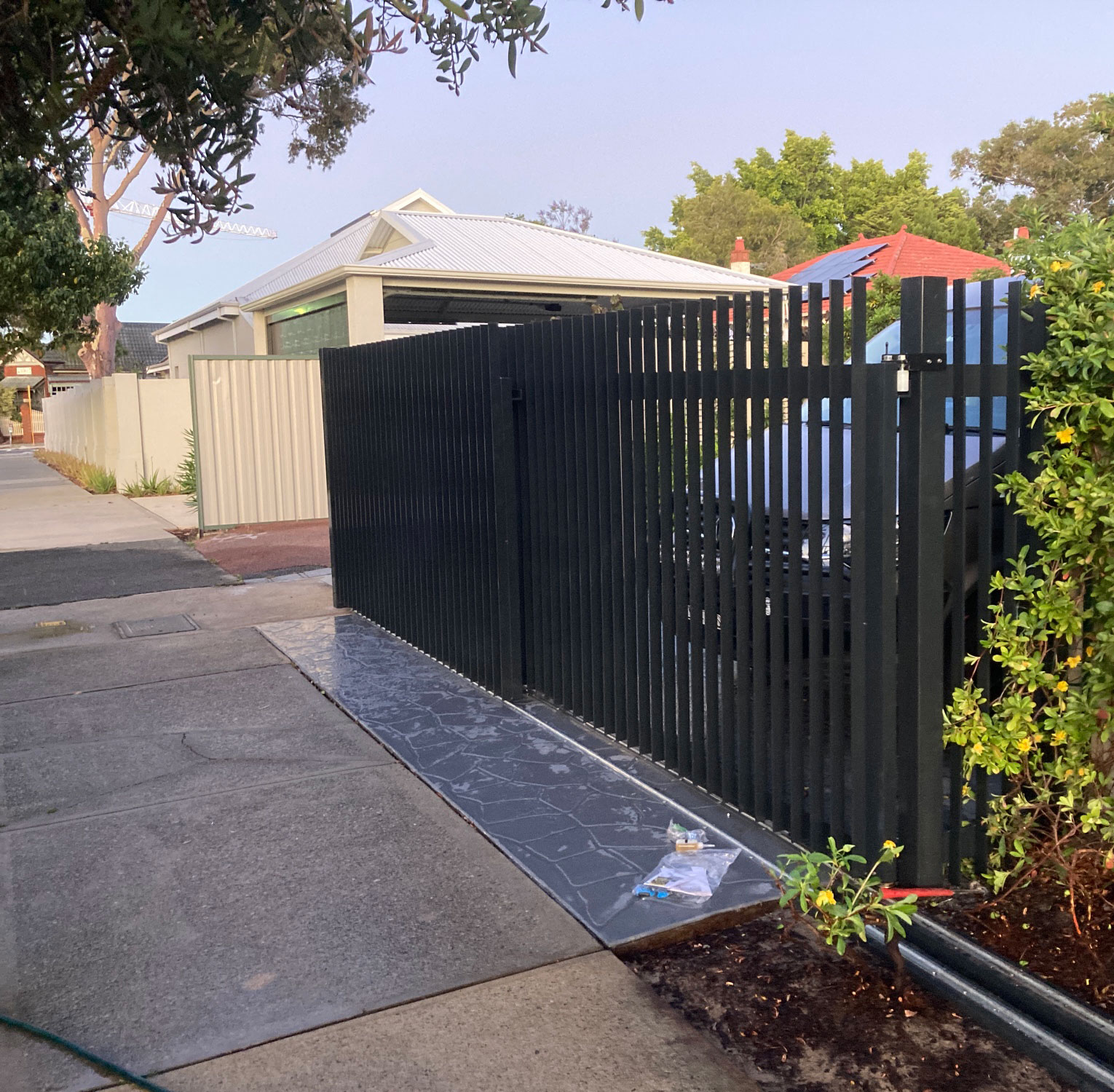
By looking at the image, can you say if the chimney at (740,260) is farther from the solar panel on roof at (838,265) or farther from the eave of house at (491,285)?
the eave of house at (491,285)


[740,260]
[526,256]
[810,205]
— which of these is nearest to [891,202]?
[810,205]

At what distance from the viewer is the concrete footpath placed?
312cm

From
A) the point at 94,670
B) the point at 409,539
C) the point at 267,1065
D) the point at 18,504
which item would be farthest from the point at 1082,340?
the point at 18,504

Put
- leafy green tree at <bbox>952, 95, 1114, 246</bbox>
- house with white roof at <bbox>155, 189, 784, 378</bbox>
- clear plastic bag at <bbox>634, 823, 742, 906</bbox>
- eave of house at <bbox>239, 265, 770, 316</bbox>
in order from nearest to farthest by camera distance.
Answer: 1. clear plastic bag at <bbox>634, 823, 742, 906</bbox>
2. eave of house at <bbox>239, 265, 770, 316</bbox>
3. house with white roof at <bbox>155, 189, 784, 378</bbox>
4. leafy green tree at <bbox>952, 95, 1114, 246</bbox>

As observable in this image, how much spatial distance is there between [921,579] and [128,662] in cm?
592

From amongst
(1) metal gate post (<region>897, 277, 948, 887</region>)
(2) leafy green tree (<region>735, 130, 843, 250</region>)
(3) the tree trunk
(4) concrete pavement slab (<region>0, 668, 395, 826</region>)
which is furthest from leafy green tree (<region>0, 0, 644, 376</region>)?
(2) leafy green tree (<region>735, 130, 843, 250</region>)

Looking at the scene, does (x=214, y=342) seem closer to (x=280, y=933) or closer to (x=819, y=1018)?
(x=280, y=933)

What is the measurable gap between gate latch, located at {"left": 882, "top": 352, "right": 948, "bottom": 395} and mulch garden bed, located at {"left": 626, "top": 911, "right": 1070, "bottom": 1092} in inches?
73.1

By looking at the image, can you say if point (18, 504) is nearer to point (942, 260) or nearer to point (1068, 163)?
point (942, 260)

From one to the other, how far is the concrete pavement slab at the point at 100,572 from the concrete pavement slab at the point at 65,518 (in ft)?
2.85

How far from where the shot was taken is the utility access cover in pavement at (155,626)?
880cm

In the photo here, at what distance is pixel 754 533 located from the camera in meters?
4.39

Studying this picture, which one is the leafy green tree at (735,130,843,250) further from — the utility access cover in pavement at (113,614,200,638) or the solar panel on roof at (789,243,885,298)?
the utility access cover in pavement at (113,614,200,638)

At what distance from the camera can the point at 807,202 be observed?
64500mm
